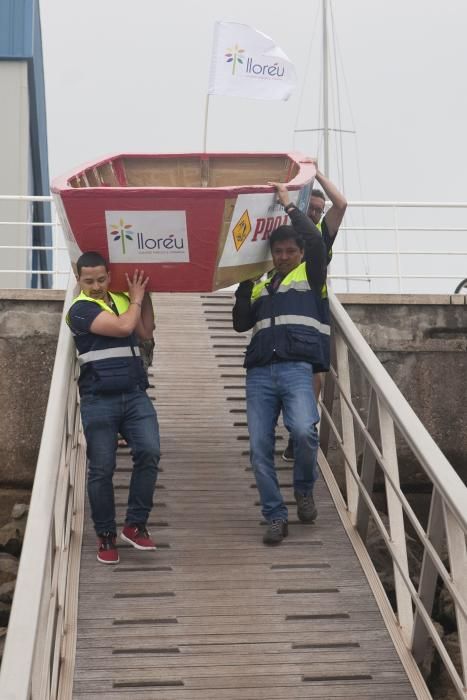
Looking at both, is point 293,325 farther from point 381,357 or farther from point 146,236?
point 381,357

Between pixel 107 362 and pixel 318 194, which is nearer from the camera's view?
pixel 107 362

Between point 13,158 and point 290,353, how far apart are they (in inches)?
420

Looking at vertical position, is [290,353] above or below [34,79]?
above

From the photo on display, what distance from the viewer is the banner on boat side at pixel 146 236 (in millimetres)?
5758

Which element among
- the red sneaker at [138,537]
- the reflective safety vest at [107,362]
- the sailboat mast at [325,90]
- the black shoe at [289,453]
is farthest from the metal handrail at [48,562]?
the sailboat mast at [325,90]

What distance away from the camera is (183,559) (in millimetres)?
5668

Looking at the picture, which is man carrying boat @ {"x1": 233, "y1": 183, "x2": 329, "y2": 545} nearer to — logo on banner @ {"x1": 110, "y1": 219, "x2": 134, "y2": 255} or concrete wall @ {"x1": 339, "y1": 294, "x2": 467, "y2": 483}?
logo on banner @ {"x1": 110, "y1": 219, "x2": 134, "y2": 255}

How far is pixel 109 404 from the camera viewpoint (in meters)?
5.66

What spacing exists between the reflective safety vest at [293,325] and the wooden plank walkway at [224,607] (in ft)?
2.91

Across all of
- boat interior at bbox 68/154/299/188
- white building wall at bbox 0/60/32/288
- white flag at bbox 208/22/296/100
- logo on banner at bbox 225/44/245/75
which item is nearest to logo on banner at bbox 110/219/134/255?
boat interior at bbox 68/154/299/188

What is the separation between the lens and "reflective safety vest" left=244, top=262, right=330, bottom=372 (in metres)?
6.08

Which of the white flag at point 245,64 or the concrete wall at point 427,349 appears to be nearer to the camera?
the white flag at point 245,64

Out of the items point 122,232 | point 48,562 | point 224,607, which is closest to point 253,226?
point 122,232

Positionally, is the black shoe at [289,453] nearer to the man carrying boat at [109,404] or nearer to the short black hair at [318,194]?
the man carrying boat at [109,404]
